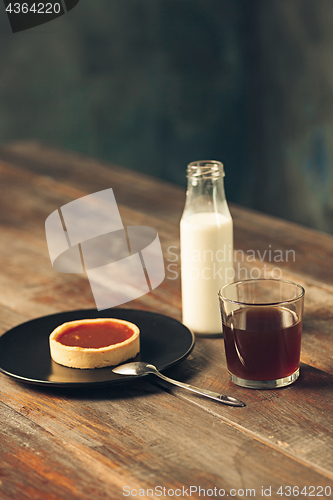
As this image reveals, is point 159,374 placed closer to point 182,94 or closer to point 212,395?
point 212,395

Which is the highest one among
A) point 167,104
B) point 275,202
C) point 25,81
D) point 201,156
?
point 25,81

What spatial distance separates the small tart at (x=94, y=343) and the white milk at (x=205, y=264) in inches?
5.7

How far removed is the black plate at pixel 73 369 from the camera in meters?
0.83

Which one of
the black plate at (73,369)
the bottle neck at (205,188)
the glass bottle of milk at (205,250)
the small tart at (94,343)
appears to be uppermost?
the bottle neck at (205,188)

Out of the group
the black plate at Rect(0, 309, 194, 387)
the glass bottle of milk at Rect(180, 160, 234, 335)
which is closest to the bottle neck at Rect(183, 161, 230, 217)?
the glass bottle of milk at Rect(180, 160, 234, 335)

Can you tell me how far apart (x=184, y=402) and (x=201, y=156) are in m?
Result: 3.62

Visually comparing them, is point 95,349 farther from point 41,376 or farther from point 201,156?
point 201,156

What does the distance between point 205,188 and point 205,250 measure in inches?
4.0

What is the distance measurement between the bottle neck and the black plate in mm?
195

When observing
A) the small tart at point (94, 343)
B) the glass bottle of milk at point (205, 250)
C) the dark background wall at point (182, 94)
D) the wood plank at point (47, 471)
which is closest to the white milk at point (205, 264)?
the glass bottle of milk at point (205, 250)

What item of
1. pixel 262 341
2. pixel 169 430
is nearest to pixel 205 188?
pixel 262 341

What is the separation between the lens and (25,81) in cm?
393

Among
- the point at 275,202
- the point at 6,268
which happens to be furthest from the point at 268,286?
the point at 275,202

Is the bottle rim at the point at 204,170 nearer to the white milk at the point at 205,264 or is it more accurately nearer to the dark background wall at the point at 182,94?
the white milk at the point at 205,264
